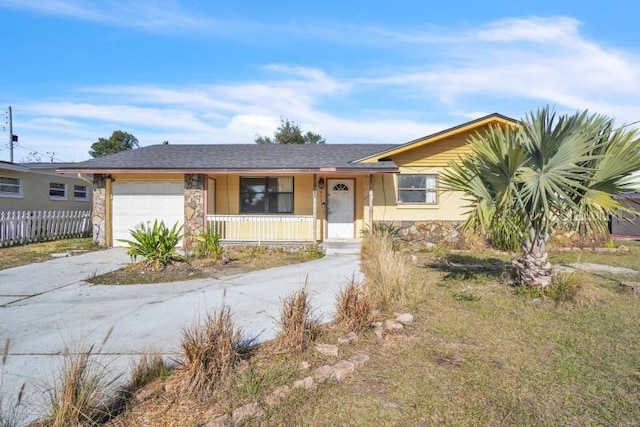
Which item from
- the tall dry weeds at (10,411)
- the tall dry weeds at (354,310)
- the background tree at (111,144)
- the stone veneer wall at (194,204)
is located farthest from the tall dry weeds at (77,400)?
the background tree at (111,144)

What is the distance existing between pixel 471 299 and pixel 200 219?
9.61 m

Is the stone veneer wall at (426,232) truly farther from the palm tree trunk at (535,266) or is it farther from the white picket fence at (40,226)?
the white picket fence at (40,226)

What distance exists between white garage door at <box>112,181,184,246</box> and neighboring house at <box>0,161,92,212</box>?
162 centimetres

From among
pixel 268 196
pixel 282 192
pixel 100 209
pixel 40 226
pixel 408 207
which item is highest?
pixel 282 192

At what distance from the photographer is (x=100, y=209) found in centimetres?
1350

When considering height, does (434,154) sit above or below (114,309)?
above

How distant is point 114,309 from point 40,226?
38.7ft

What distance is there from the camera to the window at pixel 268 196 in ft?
47.4

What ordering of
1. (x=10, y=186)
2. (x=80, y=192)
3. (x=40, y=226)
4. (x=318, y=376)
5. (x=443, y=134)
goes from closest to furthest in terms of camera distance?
(x=318, y=376) → (x=443, y=134) → (x=40, y=226) → (x=10, y=186) → (x=80, y=192)

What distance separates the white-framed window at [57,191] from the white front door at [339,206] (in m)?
13.6

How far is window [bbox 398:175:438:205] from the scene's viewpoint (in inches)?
555

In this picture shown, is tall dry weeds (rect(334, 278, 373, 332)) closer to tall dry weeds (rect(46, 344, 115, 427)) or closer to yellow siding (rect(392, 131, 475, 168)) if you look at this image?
tall dry weeds (rect(46, 344, 115, 427))

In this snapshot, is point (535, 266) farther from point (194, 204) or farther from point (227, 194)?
point (227, 194)

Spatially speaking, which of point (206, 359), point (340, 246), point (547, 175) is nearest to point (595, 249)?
point (340, 246)
